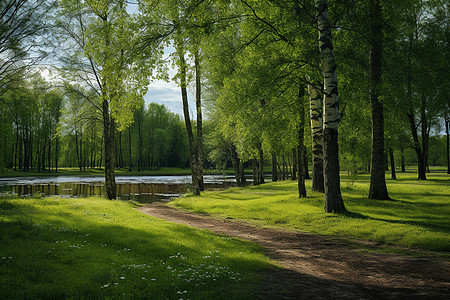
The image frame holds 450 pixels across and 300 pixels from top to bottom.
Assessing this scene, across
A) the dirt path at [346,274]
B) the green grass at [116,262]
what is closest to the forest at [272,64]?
the dirt path at [346,274]

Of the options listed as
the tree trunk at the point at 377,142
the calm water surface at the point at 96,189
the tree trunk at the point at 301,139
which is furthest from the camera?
the calm water surface at the point at 96,189

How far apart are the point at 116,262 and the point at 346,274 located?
5211 millimetres

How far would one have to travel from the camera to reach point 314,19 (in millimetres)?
13859

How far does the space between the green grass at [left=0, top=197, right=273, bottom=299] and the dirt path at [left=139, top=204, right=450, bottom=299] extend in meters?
0.64

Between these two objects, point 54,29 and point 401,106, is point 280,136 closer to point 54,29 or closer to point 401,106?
point 401,106

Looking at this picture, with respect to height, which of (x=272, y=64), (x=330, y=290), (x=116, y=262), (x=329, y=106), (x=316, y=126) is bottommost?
(x=330, y=290)

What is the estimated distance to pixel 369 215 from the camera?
501 inches

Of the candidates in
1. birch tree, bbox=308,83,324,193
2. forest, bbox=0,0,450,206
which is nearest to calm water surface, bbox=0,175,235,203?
forest, bbox=0,0,450,206

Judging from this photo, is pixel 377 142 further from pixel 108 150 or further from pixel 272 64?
pixel 108 150

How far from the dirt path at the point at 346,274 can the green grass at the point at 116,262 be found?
637 millimetres

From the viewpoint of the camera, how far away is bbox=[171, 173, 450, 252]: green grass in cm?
993

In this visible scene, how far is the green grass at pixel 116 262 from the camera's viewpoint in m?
4.79

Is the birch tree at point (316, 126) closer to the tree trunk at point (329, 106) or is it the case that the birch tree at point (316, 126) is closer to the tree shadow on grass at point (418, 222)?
the tree trunk at point (329, 106)

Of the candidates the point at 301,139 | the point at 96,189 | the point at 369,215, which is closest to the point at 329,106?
the point at 369,215
